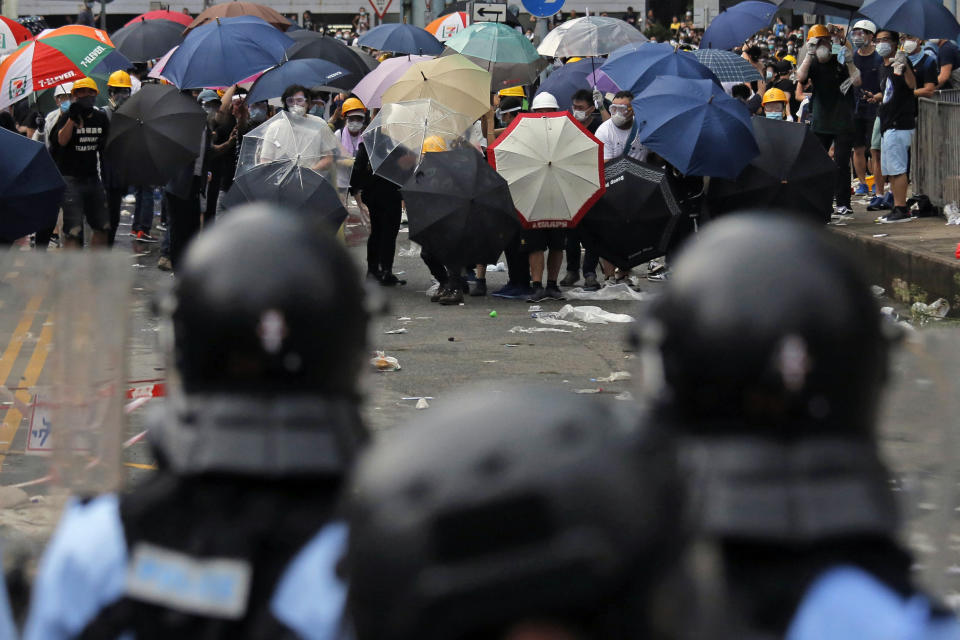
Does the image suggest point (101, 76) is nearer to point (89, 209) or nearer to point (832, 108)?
point (89, 209)

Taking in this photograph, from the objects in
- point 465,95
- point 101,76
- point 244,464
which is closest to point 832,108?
point 465,95

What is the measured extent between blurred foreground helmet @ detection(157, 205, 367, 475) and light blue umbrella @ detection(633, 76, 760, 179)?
35.8 feet

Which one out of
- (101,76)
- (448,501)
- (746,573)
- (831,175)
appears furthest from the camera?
(101,76)

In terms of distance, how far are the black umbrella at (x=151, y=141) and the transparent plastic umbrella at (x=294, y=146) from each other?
1.14m

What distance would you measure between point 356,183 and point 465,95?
6.27ft

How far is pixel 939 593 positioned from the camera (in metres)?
4.09

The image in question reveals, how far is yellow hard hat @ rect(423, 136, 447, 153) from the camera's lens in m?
13.2

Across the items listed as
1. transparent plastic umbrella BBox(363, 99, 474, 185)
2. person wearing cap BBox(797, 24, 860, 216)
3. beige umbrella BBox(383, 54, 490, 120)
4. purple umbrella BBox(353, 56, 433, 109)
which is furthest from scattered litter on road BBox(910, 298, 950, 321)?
purple umbrella BBox(353, 56, 433, 109)

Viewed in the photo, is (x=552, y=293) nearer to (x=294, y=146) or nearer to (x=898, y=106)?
(x=294, y=146)

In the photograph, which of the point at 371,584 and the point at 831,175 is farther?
the point at 831,175

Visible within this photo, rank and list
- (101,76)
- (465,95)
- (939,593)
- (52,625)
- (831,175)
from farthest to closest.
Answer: (101,76)
(465,95)
(831,175)
(939,593)
(52,625)

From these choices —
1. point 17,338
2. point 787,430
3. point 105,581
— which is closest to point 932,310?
point 17,338

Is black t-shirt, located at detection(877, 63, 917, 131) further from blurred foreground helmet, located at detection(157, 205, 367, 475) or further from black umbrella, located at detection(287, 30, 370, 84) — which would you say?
blurred foreground helmet, located at detection(157, 205, 367, 475)

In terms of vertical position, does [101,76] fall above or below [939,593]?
above
